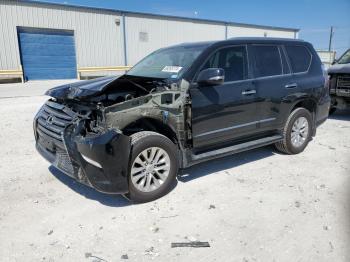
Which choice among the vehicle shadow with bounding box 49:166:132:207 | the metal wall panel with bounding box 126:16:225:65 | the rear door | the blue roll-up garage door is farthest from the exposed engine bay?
the metal wall panel with bounding box 126:16:225:65

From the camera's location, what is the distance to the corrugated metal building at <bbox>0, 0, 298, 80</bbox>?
17625 mm

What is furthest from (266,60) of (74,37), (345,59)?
(74,37)

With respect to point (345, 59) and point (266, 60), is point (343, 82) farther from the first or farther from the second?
point (266, 60)

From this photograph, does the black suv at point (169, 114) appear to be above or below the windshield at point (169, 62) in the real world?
below

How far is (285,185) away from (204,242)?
1.79m

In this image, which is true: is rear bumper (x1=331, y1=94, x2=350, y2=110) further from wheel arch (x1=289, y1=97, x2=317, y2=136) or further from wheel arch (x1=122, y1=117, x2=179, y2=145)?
wheel arch (x1=122, y1=117, x2=179, y2=145)

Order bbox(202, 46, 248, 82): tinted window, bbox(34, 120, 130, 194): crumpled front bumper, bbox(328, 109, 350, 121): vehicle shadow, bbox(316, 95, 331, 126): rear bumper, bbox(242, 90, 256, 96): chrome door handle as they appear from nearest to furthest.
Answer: bbox(34, 120, 130, 194): crumpled front bumper < bbox(202, 46, 248, 82): tinted window < bbox(242, 90, 256, 96): chrome door handle < bbox(316, 95, 331, 126): rear bumper < bbox(328, 109, 350, 121): vehicle shadow

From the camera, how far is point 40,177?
4469mm

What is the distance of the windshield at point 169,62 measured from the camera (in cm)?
429

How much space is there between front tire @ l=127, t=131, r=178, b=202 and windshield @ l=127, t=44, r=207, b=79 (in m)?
0.94

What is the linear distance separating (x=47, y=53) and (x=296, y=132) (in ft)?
55.7

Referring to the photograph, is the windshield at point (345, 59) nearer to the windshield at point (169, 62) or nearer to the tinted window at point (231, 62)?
the tinted window at point (231, 62)

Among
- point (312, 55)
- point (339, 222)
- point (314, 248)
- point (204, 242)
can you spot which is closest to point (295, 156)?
point (312, 55)

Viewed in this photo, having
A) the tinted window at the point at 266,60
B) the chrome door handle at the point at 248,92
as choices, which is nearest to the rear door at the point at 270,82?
the tinted window at the point at 266,60
